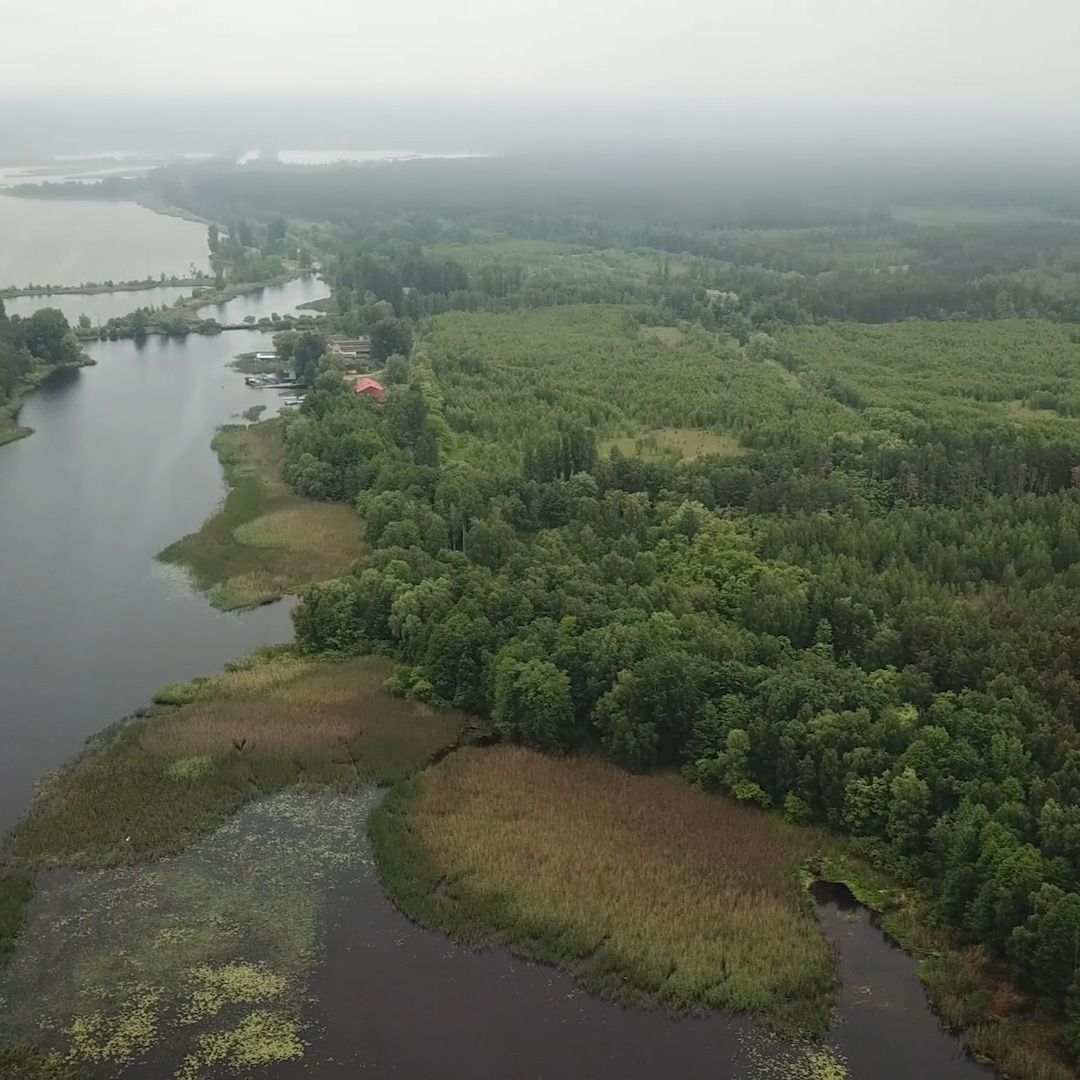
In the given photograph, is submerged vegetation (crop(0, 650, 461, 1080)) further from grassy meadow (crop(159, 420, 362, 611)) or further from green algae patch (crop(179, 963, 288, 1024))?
grassy meadow (crop(159, 420, 362, 611))

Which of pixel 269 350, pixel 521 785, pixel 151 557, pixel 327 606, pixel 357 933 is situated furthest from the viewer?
pixel 269 350

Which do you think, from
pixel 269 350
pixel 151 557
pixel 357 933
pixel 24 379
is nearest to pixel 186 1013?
pixel 357 933

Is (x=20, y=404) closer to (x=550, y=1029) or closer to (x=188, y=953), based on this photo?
(x=188, y=953)

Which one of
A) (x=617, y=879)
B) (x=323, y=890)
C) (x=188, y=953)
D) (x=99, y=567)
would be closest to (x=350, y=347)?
(x=99, y=567)

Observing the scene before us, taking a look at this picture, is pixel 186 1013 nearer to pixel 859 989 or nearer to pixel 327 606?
pixel 859 989

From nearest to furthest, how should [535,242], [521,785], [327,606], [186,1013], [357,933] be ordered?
[186,1013] < [357,933] < [521,785] < [327,606] < [535,242]

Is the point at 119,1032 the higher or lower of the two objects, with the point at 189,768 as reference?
lower
